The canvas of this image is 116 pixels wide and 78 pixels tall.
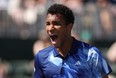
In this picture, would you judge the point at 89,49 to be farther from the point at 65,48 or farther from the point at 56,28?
the point at 56,28

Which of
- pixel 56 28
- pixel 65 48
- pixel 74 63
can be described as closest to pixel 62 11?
pixel 56 28

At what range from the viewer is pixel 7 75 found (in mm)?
11508

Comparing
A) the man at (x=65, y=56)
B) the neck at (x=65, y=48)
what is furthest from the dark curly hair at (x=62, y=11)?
the neck at (x=65, y=48)

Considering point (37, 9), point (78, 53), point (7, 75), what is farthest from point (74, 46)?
point (37, 9)

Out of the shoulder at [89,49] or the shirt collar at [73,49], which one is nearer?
the shoulder at [89,49]

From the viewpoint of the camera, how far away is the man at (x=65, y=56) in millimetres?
5594

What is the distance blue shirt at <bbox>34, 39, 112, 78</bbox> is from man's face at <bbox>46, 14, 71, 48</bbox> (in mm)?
237

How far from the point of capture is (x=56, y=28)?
557 centimetres

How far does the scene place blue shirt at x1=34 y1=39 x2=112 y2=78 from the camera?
5.62 m

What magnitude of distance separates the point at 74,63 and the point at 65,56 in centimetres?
16

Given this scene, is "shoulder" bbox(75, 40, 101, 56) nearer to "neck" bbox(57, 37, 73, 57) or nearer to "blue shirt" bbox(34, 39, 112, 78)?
"blue shirt" bbox(34, 39, 112, 78)

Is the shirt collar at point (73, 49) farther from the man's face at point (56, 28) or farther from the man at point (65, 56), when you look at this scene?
the man's face at point (56, 28)

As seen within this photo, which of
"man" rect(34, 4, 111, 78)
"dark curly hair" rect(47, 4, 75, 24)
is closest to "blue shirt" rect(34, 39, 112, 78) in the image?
"man" rect(34, 4, 111, 78)

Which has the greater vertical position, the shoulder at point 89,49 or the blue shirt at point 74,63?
the shoulder at point 89,49
